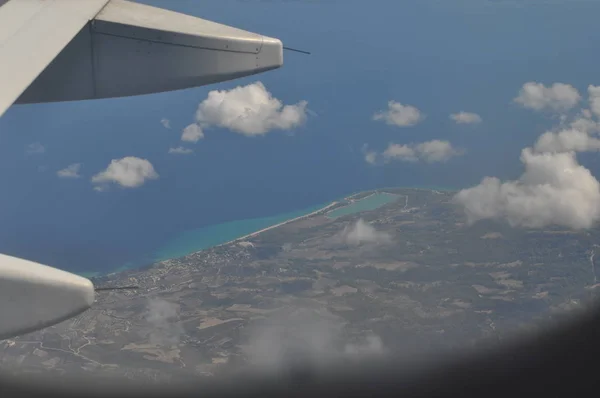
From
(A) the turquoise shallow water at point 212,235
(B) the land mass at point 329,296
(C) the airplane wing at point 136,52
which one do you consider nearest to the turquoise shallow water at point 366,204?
(B) the land mass at point 329,296

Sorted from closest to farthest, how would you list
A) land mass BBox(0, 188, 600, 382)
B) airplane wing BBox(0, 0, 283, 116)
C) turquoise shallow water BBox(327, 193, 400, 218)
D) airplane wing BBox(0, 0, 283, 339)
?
airplane wing BBox(0, 0, 283, 339)
airplane wing BBox(0, 0, 283, 116)
land mass BBox(0, 188, 600, 382)
turquoise shallow water BBox(327, 193, 400, 218)

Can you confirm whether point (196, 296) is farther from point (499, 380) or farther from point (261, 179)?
point (499, 380)

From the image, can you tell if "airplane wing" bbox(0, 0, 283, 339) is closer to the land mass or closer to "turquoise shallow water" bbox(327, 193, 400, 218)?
the land mass

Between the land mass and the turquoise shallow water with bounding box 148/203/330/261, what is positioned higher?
the turquoise shallow water with bounding box 148/203/330/261

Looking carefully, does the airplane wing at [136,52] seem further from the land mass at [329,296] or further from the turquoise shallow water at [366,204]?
the turquoise shallow water at [366,204]

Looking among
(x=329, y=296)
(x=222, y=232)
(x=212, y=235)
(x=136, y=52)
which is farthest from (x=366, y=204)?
(x=136, y=52)

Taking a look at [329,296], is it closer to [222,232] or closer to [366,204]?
[222,232]

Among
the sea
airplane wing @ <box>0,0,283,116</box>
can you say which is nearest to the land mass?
the sea
